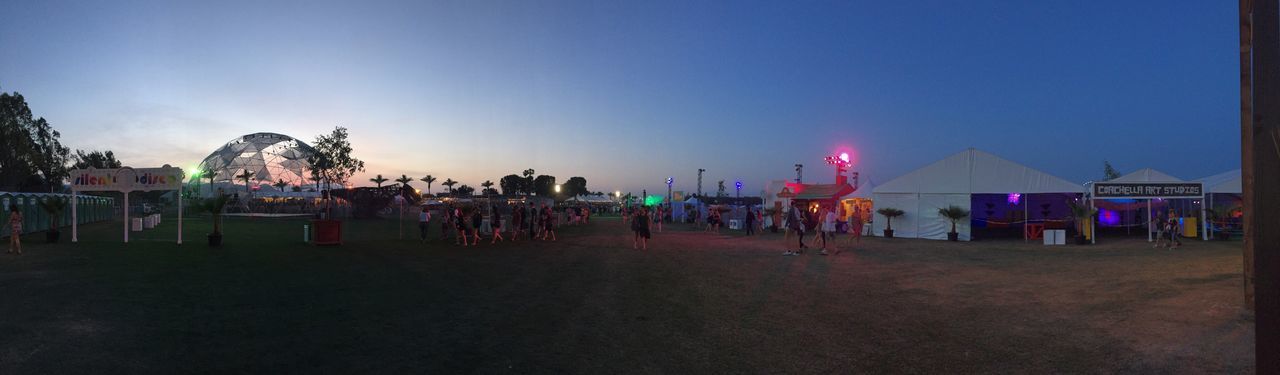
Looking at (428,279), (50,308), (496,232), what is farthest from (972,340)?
(496,232)

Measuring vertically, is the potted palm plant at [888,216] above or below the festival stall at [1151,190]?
below

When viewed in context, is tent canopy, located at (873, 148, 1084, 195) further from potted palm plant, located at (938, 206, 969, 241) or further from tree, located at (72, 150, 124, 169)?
tree, located at (72, 150, 124, 169)

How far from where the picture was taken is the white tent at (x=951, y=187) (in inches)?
918

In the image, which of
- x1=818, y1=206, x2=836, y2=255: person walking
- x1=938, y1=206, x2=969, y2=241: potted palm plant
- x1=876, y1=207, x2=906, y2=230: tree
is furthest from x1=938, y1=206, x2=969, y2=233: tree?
x1=818, y1=206, x2=836, y2=255: person walking

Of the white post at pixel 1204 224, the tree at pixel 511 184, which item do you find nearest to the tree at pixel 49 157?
the white post at pixel 1204 224

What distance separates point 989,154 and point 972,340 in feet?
66.3

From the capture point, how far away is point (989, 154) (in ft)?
78.3

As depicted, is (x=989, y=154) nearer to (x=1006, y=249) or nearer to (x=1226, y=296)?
(x=1006, y=249)

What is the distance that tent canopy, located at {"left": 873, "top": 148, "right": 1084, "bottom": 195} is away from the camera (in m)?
23.1

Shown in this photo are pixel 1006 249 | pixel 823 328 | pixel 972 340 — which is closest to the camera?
pixel 972 340

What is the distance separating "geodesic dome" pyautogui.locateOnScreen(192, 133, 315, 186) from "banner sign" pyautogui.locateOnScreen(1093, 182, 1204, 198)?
260 feet

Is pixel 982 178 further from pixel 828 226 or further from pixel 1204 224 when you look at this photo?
pixel 828 226

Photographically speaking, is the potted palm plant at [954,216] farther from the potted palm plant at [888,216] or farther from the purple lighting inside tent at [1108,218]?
the purple lighting inside tent at [1108,218]

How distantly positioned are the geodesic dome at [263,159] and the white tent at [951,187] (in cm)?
7262
